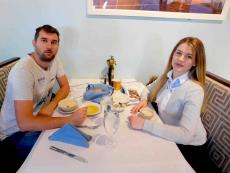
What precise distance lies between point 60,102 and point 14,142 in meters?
0.37

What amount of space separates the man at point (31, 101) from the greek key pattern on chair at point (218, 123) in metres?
0.90

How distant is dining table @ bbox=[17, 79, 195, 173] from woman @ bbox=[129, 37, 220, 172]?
57 millimetres

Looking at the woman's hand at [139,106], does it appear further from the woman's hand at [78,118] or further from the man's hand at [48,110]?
the man's hand at [48,110]

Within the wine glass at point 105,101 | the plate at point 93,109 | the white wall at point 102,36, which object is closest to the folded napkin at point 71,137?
the plate at point 93,109

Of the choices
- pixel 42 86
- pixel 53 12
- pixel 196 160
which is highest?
pixel 53 12

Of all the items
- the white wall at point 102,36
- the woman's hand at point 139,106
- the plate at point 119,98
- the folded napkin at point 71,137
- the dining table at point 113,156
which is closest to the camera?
the dining table at point 113,156

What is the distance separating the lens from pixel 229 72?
81.1 inches

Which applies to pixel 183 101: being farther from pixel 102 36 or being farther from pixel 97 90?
pixel 102 36

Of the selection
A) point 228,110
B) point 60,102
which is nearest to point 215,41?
point 228,110

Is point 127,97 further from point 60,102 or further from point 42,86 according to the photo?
point 42,86

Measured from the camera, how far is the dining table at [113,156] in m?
0.75

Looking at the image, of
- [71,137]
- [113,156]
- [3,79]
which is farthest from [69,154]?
[3,79]

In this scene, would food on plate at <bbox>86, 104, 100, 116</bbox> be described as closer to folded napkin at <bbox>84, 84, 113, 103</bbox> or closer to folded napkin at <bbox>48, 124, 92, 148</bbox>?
folded napkin at <bbox>84, 84, 113, 103</bbox>

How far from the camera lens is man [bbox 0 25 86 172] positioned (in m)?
1.02
